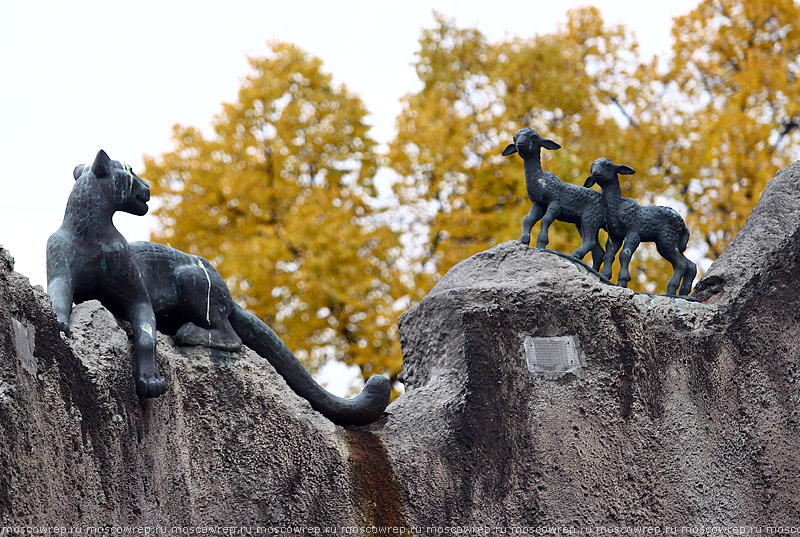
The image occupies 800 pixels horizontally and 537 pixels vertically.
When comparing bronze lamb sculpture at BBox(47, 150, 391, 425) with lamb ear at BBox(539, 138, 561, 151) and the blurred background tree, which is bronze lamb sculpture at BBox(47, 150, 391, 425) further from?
the blurred background tree

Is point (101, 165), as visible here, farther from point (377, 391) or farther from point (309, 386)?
point (377, 391)

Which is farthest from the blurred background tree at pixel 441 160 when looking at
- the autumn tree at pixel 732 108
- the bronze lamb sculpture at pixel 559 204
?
the bronze lamb sculpture at pixel 559 204

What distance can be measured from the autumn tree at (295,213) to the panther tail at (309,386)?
19.2 ft

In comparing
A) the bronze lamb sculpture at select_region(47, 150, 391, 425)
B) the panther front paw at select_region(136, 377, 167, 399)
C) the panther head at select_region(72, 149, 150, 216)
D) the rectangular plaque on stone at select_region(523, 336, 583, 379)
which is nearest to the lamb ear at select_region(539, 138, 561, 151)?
the rectangular plaque on stone at select_region(523, 336, 583, 379)

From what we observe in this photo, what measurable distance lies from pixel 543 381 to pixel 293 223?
22.2ft

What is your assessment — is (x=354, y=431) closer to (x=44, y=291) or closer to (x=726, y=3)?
(x=44, y=291)

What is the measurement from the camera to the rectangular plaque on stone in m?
5.87

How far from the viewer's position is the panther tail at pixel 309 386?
215 inches

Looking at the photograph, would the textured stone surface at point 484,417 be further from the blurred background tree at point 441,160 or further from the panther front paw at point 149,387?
the blurred background tree at point 441,160

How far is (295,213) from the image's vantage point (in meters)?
12.6

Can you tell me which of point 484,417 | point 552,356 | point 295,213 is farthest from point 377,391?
point 295,213

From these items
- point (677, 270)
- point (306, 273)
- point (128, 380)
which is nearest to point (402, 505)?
point (128, 380)

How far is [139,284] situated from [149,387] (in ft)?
1.81

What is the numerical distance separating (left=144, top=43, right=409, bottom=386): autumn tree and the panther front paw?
6.87m
